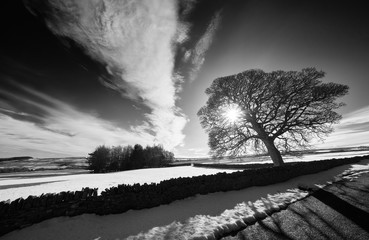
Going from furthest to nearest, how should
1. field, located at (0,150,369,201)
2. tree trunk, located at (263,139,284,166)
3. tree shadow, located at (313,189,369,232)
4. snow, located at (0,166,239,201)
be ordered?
1. tree trunk, located at (263,139,284,166)
2. field, located at (0,150,369,201)
3. snow, located at (0,166,239,201)
4. tree shadow, located at (313,189,369,232)

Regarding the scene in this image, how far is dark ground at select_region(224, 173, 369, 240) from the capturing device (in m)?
4.86

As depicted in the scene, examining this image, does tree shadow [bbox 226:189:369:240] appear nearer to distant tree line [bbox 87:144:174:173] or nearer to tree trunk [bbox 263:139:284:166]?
tree trunk [bbox 263:139:284:166]

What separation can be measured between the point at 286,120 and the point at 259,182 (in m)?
9.68

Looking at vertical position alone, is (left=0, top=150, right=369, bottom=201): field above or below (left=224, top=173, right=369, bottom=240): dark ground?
above

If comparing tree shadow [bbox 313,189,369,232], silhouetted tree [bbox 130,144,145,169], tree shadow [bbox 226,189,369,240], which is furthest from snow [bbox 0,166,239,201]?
silhouetted tree [bbox 130,144,145,169]

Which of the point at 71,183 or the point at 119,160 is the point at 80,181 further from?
the point at 119,160

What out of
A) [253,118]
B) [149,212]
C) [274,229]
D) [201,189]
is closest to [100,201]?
→ [149,212]

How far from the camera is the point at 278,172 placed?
42.5ft

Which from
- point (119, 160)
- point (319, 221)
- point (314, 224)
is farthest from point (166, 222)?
point (119, 160)

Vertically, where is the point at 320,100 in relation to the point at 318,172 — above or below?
above

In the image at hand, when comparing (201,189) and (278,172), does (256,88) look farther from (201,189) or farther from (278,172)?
(201,189)

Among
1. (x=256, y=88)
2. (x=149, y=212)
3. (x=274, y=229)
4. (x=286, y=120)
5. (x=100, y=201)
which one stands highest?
(x=256, y=88)

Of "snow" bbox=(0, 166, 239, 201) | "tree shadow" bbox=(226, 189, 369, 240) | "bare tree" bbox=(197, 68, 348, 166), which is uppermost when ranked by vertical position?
"bare tree" bbox=(197, 68, 348, 166)

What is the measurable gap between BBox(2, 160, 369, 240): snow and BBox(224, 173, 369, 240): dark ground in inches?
25.5
